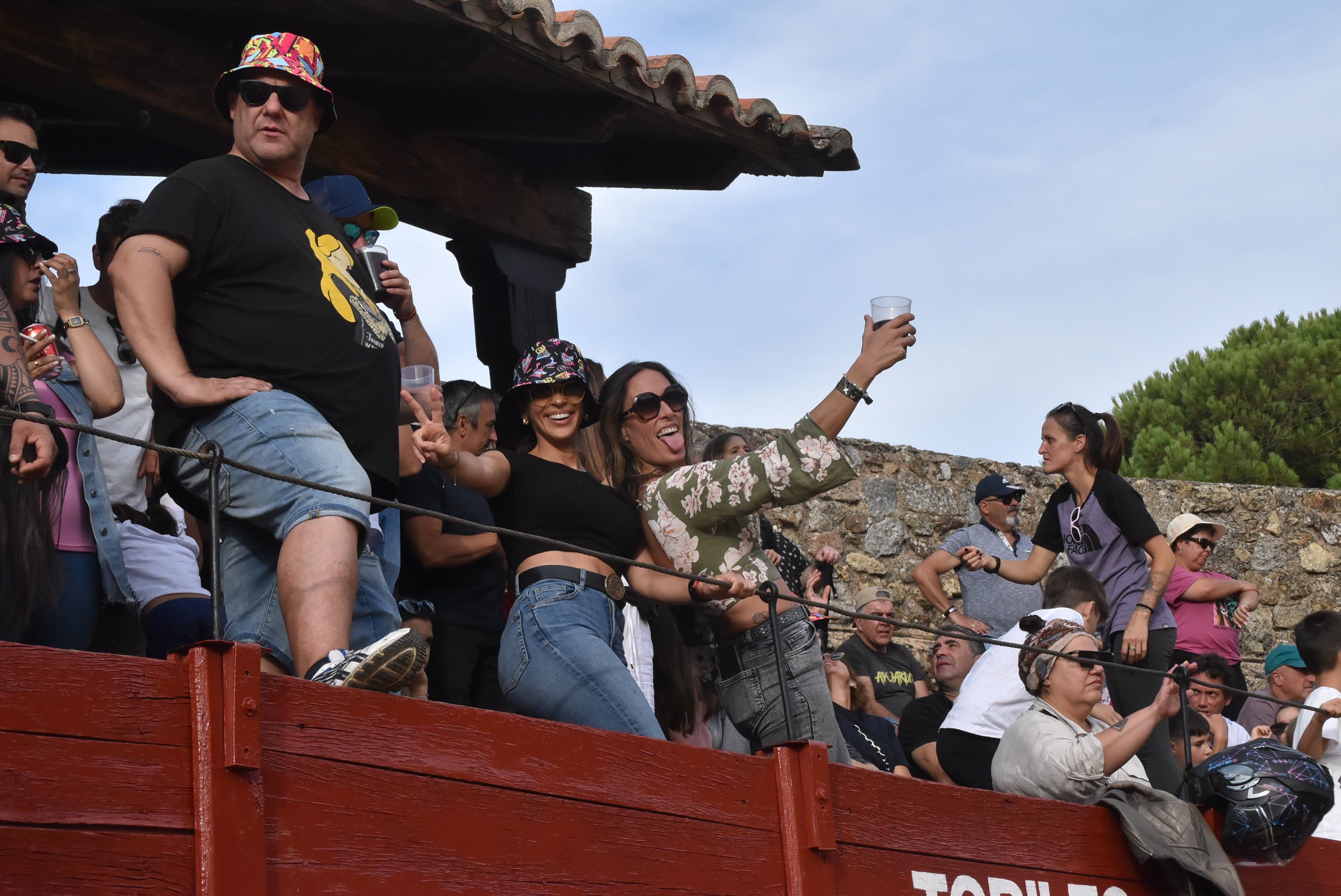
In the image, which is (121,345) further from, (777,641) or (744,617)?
(777,641)

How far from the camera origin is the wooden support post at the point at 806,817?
3.66 metres

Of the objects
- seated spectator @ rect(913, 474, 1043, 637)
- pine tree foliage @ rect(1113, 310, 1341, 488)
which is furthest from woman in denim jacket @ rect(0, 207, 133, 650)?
pine tree foliage @ rect(1113, 310, 1341, 488)

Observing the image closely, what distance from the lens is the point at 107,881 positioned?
2527 millimetres

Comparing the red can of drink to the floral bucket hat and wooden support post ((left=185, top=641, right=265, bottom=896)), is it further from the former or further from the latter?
wooden support post ((left=185, top=641, right=265, bottom=896))

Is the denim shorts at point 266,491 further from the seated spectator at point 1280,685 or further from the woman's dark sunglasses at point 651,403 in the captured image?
the seated spectator at point 1280,685

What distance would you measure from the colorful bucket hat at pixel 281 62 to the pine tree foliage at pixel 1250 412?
19742mm

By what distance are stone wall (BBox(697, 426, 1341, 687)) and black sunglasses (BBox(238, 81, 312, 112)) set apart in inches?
202

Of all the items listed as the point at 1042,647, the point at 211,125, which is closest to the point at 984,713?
the point at 1042,647

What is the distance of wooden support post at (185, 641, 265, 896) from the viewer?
2.64 m

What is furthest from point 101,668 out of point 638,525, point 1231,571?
point 1231,571

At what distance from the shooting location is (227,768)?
8.86 ft

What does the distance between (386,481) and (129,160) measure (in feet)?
10.3

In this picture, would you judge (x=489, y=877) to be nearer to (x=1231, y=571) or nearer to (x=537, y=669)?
(x=537, y=669)

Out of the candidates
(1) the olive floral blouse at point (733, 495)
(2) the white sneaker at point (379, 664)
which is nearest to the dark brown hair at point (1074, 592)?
(1) the olive floral blouse at point (733, 495)
